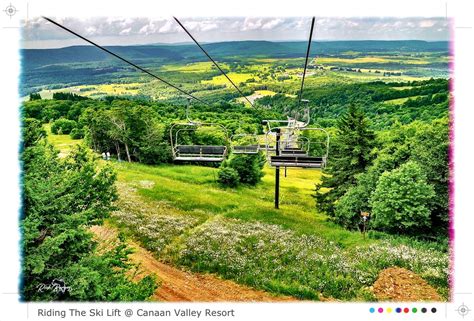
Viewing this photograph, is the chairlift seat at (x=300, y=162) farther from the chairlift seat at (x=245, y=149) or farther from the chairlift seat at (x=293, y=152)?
the chairlift seat at (x=245, y=149)

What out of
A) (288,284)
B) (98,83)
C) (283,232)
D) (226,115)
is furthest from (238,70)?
(288,284)

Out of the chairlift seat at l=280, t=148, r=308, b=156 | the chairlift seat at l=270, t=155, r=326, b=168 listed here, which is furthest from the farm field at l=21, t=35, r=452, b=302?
the chairlift seat at l=280, t=148, r=308, b=156

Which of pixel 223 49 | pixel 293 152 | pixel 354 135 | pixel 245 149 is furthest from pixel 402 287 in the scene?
pixel 223 49

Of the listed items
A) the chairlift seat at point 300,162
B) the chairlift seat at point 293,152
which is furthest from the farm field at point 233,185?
the chairlift seat at point 293,152

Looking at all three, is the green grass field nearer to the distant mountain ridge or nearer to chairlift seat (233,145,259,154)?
chairlift seat (233,145,259,154)
